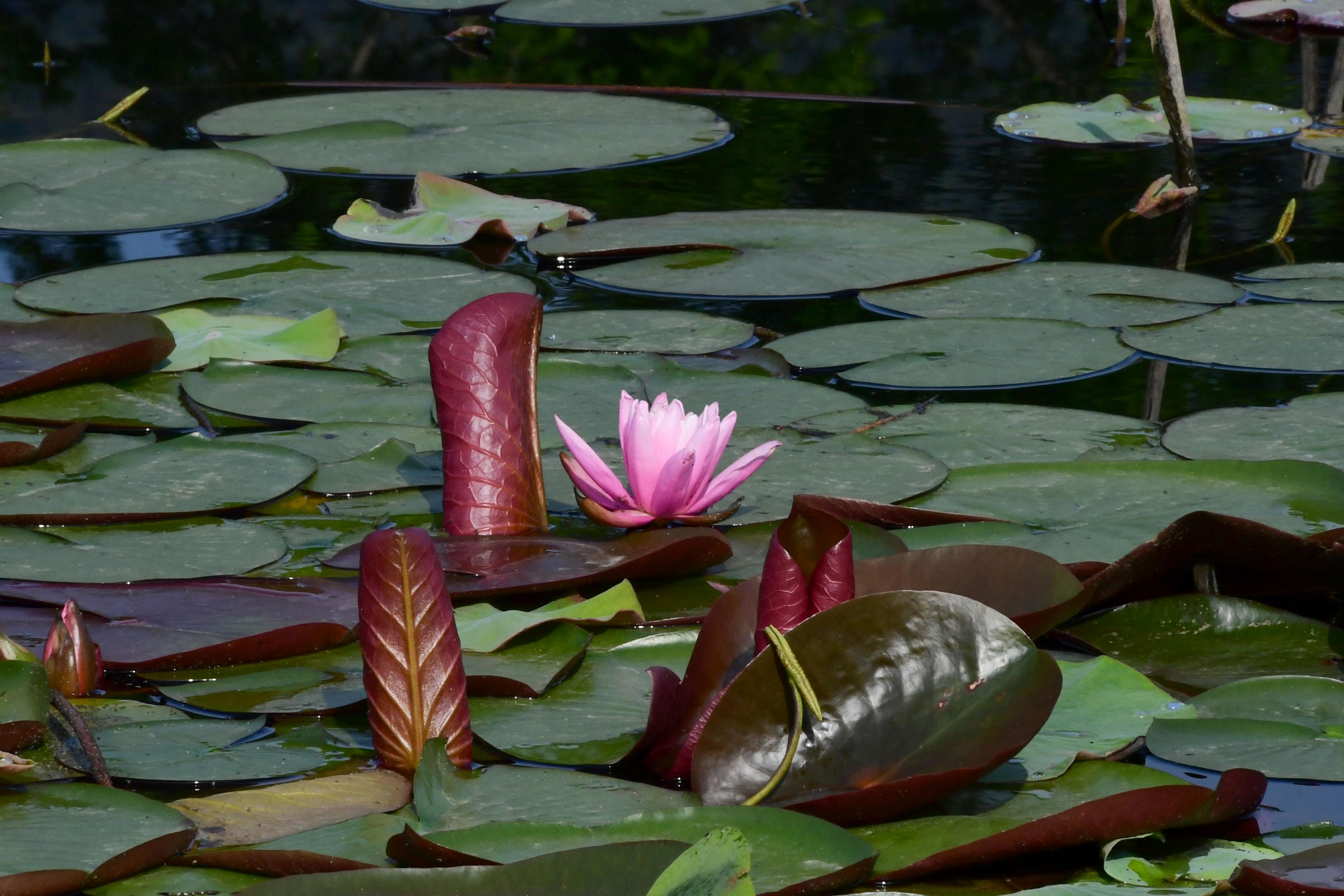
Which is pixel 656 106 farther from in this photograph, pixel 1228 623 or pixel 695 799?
pixel 695 799

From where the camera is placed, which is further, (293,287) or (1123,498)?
(293,287)

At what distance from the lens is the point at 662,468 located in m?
2.03

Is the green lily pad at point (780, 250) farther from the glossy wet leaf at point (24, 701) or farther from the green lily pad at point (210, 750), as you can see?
the glossy wet leaf at point (24, 701)

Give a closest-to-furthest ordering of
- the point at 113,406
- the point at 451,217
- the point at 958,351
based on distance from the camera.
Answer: the point at 113,406 → the point at 958,351 → the point at 451,217

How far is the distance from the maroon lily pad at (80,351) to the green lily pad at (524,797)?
1.54 m

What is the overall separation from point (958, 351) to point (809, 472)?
2.40ft

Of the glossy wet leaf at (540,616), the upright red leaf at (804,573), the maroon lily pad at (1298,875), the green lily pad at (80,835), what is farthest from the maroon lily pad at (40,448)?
the maroon lily pad at (1298,875)

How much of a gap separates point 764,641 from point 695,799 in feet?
0.54

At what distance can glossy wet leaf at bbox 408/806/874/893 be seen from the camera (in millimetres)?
1217

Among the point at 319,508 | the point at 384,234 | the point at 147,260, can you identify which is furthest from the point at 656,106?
the point at 319,508

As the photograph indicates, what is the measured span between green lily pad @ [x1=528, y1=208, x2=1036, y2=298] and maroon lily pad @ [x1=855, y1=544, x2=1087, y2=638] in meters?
1.75

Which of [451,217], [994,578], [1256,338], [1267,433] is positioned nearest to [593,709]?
[994,578]

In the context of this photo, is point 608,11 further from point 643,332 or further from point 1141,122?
point 643,332

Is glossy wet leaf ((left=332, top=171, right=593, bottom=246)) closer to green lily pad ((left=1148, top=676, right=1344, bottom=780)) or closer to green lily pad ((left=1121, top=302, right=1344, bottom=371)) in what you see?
green lily pad ((left=1121, top=302, right=1344, bottom=371))
